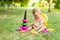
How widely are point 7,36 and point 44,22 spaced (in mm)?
1247

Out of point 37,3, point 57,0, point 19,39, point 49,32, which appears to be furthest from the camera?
point 37,3

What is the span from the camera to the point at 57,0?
17.4 metres

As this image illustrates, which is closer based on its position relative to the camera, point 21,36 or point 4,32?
point 21,36

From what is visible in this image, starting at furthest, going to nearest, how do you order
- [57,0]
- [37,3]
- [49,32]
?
[37,3] → [57,0] → [49,32]

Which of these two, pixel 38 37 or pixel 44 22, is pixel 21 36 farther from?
pixel 44 22

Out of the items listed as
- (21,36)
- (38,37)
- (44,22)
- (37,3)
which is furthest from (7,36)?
(37,3)

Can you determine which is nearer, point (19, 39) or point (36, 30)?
point (19, 39)

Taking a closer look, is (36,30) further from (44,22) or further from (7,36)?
(7,36)

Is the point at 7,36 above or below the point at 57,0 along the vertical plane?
below

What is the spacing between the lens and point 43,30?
6.12 m

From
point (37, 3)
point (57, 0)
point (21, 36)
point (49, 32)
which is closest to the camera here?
point (21, 36)

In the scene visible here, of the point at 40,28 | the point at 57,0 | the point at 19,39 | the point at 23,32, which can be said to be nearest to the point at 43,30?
the point at 40,28

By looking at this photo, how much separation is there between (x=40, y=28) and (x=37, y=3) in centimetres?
1683

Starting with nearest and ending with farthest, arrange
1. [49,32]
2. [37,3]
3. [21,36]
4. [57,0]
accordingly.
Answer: [21,36] < [49,32] < [57,0] < [37,3]
